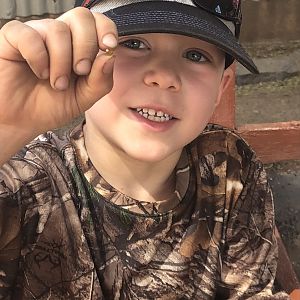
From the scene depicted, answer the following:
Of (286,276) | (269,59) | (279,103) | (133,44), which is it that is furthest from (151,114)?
(269,59)

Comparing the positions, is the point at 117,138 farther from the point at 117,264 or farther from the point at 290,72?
the point at 290,72

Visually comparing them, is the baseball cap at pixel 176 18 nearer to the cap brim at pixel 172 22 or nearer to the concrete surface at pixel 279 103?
the cap brim at pixel 172 22

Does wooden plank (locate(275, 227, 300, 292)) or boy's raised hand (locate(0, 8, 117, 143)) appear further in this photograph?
wooden plank (locate(275, 227, 300, 292))

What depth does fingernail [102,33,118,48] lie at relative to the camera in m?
0.91

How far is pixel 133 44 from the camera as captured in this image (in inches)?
53.9

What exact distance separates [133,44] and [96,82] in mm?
429

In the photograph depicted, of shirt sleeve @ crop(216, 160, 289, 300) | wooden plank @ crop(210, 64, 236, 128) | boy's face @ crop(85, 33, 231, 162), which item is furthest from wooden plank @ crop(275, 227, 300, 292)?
boy's face @ crop(85, 33, 231, 162)

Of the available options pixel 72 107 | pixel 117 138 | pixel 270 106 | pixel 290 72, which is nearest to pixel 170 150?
pixel 117 138

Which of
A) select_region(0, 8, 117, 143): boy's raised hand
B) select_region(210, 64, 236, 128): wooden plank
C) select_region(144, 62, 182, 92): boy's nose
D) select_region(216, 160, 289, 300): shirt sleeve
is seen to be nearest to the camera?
select_region(0, 8, 117, 143): boy's raised hand

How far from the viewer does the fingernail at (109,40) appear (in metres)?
0.91

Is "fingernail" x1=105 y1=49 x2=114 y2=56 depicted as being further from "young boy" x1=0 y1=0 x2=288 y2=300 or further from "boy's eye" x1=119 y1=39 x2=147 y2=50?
"boy's eye" x1=119 y1=39 x2=147 y2=50

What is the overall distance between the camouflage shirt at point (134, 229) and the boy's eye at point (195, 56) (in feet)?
0.92

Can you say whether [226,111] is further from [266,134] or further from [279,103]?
[279,103]

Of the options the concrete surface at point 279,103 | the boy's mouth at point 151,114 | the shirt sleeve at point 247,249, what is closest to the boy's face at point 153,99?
the boy's mouth at point 151,114
